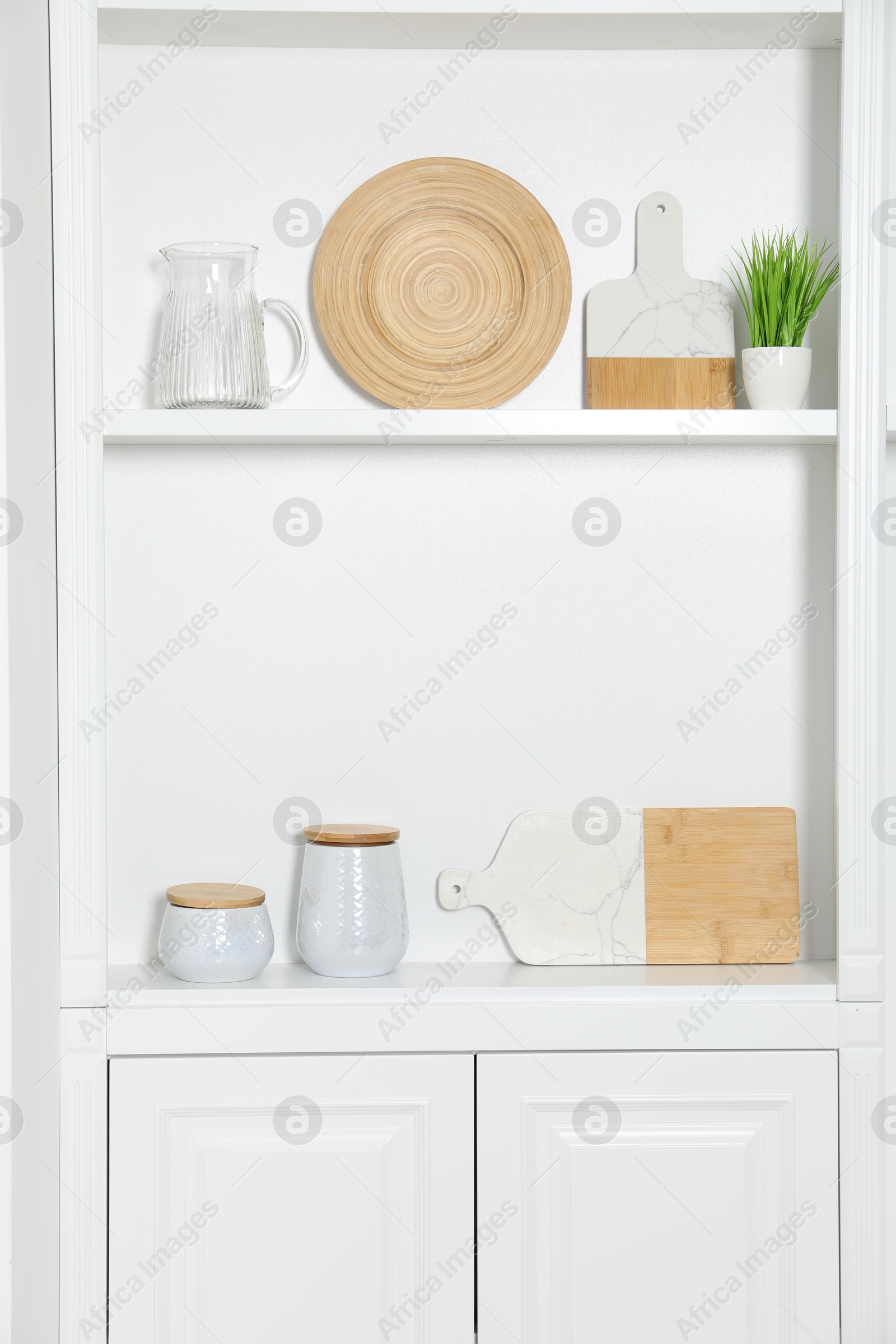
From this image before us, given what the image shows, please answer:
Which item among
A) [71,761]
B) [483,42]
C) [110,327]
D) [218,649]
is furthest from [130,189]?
[71,761]

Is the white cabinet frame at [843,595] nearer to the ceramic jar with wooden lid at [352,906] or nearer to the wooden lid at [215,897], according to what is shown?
the wooden lid at [215,897]

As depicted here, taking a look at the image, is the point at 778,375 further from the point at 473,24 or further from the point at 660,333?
the point at 473,24

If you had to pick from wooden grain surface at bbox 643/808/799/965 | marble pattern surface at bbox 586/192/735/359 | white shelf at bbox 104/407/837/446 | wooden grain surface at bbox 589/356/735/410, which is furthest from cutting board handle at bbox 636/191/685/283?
wooden grain surface at bbox 643/808/799/965

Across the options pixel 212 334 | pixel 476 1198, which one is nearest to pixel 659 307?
pixel 212 334

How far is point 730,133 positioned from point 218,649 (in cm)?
86

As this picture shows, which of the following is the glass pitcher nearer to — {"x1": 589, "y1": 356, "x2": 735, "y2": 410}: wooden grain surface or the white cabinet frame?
the white cabinet frame

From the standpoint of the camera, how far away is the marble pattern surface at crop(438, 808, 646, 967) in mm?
1266

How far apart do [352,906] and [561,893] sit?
0.82 ft

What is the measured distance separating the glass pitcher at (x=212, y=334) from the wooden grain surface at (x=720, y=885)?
0.67 meters

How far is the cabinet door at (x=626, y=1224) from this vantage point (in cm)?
116

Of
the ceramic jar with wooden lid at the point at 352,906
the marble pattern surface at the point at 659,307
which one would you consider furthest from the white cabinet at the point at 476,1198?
the marble pattern surface at the point at 659,307

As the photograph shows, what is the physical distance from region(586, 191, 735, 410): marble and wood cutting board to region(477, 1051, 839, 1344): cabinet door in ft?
2.42

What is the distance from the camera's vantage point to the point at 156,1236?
3.77 feet

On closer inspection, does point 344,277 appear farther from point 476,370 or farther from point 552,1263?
point 552,1263
